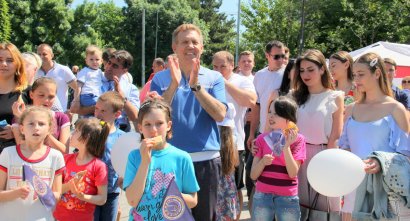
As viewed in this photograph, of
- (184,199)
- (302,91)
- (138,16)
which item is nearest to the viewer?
(184,199)

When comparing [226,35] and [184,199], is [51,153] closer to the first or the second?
[184,199]

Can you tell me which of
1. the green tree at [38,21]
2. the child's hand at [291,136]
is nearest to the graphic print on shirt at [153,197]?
the child's hand at [291,136]

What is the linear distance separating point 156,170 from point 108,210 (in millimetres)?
1411

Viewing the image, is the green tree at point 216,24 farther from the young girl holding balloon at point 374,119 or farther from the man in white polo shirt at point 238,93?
the young girl holding balloon at point 374,119

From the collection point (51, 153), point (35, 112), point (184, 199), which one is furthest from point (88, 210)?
point (184, 199)

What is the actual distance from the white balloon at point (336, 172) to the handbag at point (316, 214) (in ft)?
1.91

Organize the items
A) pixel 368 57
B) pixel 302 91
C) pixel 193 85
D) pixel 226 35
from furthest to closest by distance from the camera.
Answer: pixel 226 35 → pixel 302 91 → pixel 368 57 → pixel 193 85

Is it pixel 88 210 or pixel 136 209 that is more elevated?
pixel 136 209

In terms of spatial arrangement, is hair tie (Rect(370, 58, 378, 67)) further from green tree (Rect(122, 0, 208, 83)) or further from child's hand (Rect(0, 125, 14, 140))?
green tree (Rect(122, 0, 208, 83))

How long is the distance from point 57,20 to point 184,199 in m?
36.2

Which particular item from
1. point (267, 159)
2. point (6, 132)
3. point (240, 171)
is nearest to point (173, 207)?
point (267, 159)

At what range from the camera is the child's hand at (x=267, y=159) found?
3.99 m

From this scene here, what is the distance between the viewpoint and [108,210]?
4211 millimetres

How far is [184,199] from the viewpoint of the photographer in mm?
2998
